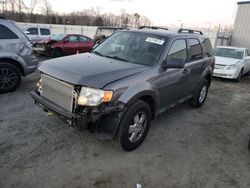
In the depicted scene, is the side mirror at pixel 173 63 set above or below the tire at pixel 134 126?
above

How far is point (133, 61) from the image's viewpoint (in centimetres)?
389

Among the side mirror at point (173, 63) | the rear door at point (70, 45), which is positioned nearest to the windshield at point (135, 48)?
the side mirror at point (173, 63)

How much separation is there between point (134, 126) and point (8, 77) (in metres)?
3.99

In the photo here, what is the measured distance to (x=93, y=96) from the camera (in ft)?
9.84

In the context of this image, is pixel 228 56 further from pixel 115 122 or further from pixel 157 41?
pixel 115 122

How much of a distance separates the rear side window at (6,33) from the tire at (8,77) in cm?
69

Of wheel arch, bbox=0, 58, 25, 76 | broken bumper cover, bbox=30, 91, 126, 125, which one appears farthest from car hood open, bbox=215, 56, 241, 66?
broken bumper cover, bbox=30, 91, 126, 125

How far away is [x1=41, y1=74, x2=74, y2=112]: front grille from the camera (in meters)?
3.13

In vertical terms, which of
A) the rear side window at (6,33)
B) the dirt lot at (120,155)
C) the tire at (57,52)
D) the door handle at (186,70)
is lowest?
the dirt lot at (120,155)

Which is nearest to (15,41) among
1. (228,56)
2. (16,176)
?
(16,176)

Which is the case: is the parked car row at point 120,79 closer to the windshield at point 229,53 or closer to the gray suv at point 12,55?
the gray suv at point 12,55

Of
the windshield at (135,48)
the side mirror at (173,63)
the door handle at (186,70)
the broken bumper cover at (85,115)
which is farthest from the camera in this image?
the door handle at (186,70)

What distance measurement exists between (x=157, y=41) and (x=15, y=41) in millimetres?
3795

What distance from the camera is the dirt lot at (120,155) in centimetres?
300
